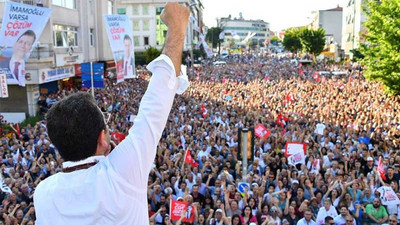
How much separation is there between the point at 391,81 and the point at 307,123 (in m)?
8.53

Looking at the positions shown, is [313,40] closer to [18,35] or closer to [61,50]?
[61,50]

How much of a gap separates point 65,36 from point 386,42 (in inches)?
674

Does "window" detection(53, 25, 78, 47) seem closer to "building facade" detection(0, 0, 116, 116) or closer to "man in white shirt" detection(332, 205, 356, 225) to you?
"building facade" detection(0, 0, 116, 116)

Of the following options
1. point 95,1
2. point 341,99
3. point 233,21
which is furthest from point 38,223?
point 233,21

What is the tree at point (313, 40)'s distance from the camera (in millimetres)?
60750

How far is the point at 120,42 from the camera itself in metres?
14.6

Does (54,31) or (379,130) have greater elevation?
(54,31)

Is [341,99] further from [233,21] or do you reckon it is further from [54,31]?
[233,21]

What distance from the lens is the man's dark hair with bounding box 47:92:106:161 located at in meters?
1.39

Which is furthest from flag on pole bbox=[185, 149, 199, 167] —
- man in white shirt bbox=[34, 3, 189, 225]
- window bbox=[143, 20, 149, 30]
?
window bbox=[143, 20, 149, 30]

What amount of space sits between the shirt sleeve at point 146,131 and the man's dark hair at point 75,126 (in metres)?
0.10

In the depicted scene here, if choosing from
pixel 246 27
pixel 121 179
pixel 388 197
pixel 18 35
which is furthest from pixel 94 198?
pixel 246 27

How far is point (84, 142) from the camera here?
141cm

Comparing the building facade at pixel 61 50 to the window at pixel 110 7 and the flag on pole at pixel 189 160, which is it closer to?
the window at pixel 110 7
